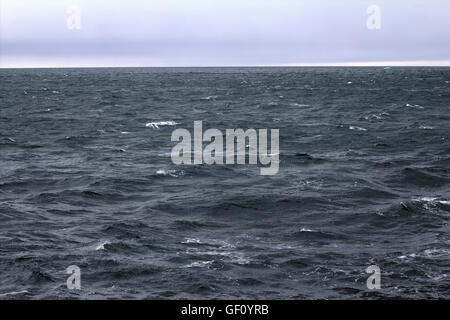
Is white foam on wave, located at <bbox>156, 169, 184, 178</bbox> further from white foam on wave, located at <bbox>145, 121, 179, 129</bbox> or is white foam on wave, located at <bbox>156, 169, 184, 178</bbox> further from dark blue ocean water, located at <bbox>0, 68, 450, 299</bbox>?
white foam on wave, located at <bbox>145, 121, 179, 129</bbox>

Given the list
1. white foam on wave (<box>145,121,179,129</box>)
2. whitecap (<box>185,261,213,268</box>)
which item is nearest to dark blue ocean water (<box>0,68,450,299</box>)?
whitecap (<box>185,261,213,268</box>)

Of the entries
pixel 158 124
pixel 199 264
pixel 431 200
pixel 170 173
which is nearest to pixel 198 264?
pixel 199 264

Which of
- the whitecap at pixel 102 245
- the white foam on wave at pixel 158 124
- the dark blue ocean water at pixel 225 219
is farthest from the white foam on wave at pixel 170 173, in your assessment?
the white foam on wave at pixel 158 124

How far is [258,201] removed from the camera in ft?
96.1

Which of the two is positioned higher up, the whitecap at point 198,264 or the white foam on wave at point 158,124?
the white foam on wave at point 158,124

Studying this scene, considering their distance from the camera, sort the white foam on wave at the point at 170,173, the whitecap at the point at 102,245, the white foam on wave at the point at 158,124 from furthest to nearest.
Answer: the white foam on wave at the point at 158,124 < the white foam on wave at the point at 170,173 < the whitecap at the point at 102,245

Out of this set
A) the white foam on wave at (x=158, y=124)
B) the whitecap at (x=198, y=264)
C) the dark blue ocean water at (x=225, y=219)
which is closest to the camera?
the dark blue ocean water at (x=225, y=219)

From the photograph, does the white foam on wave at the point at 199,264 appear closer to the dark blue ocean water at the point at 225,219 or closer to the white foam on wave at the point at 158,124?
the dark blue ocean water at the point at 225,219

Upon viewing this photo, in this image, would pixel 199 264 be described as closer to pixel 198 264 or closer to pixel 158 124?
pixel 198 264

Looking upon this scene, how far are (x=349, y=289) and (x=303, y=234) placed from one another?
5.87 meters

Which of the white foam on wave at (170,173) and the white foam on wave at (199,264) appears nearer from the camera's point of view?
the white foam on wave at (199,264)

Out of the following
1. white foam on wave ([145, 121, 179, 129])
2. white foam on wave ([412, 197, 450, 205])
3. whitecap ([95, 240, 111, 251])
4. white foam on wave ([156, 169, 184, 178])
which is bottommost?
whitecap ([95, 240, 111, 251])
